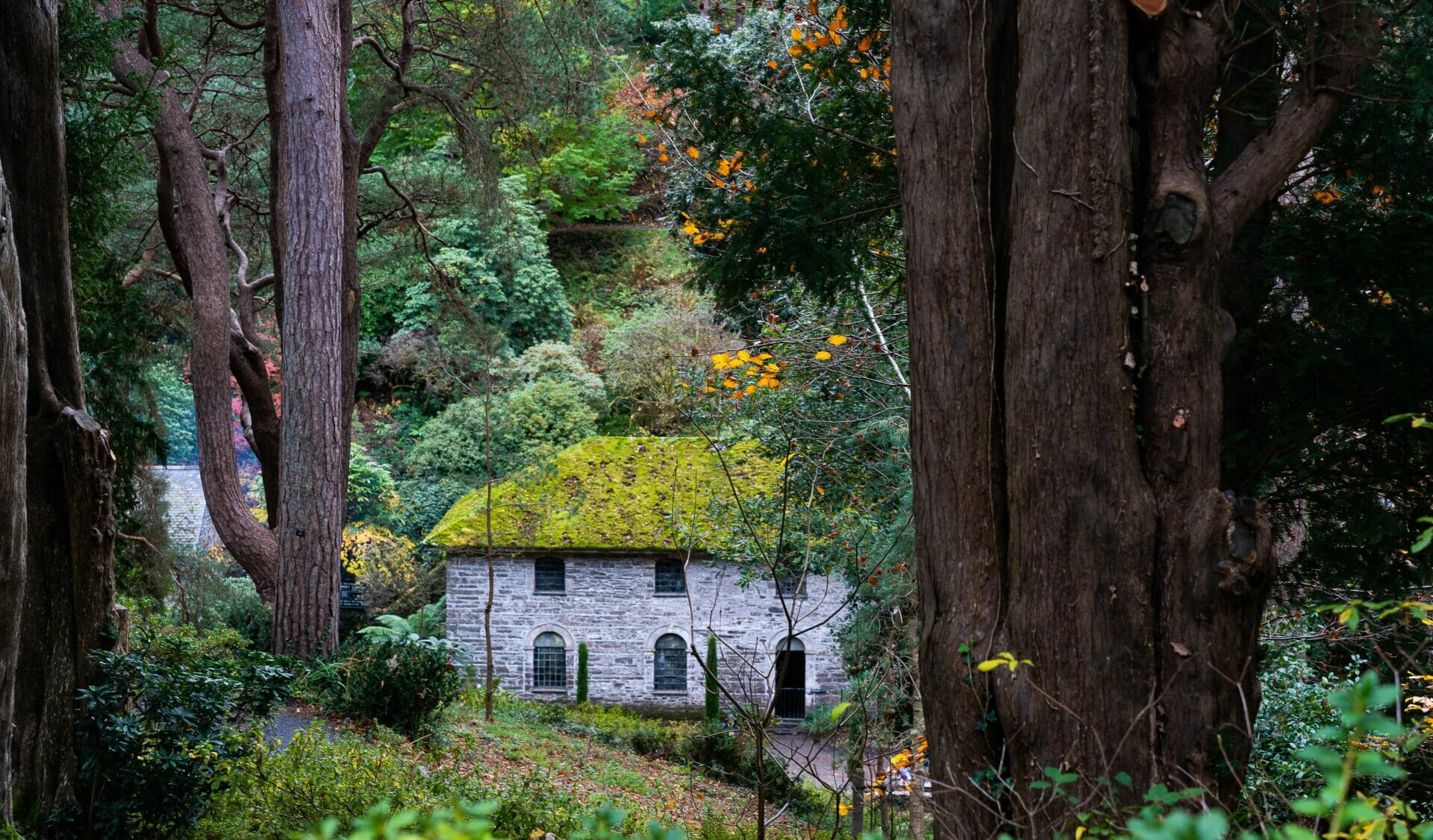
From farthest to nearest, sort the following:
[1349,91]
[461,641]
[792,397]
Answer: [461,641] < [792,397] < [1349,91]

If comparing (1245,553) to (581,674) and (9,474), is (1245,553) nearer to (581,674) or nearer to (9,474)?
(9,474)

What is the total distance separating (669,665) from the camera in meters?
21.0

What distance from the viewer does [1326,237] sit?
424cm

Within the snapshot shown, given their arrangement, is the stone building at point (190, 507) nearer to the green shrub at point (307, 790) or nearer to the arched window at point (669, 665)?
the arched window at point (669, 665)

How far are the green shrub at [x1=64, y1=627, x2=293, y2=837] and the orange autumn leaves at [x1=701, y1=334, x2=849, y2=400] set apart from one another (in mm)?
4128

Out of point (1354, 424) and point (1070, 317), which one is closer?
point (1070, 317)

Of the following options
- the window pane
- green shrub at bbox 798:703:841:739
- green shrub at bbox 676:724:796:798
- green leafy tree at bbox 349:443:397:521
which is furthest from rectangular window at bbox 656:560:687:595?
green shrub at bbox 798:703:841:739

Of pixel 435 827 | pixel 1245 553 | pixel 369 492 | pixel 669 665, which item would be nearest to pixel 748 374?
pixel 1245 553

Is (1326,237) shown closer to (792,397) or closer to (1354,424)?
(1354,424)

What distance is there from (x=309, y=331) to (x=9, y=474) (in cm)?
713

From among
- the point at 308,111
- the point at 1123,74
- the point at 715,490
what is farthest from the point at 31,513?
the point at 715,490

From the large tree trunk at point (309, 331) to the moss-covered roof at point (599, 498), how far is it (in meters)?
7.81

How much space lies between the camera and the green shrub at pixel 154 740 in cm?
523

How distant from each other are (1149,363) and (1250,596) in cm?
81
